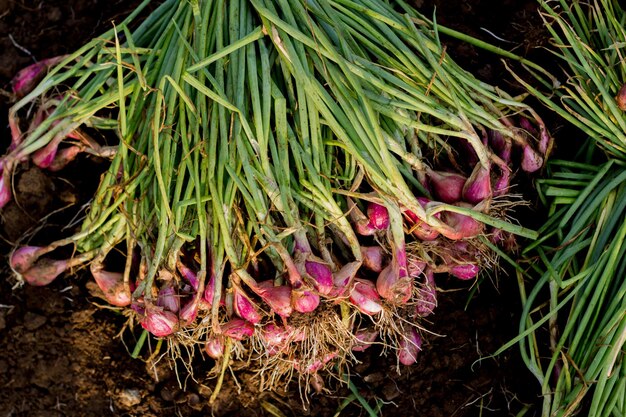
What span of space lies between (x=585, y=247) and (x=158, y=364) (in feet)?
2.99

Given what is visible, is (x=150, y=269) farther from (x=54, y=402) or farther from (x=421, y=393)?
(x=421, y=393)

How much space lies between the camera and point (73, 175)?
1825mm

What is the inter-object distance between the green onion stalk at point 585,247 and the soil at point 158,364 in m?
0.11

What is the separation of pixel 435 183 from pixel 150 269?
21.7 inches

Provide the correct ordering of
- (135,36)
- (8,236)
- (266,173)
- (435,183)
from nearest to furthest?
(266,173) → (435,183) → (135,36) → (8,236)

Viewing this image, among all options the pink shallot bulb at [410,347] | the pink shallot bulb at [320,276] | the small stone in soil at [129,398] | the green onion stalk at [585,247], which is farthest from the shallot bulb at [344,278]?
the small stone in soil at [129,398]

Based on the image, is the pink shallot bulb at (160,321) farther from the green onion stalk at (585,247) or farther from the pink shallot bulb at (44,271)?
the green onion stalk at (585,247)

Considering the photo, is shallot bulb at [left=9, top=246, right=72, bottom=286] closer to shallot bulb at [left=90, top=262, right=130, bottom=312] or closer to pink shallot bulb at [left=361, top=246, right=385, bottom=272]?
shallot bulb at [left=90, top=262, right=130, bottom=312]

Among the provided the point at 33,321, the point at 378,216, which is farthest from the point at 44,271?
the point at 378,216

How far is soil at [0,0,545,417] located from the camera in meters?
1.70

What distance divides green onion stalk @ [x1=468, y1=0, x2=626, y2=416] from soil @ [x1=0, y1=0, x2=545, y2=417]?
11cm

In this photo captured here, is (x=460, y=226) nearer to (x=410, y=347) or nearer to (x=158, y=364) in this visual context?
(x=410, y=347)

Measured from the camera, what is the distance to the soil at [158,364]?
5.58ft

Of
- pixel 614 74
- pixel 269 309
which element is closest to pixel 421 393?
pixel 269 309
